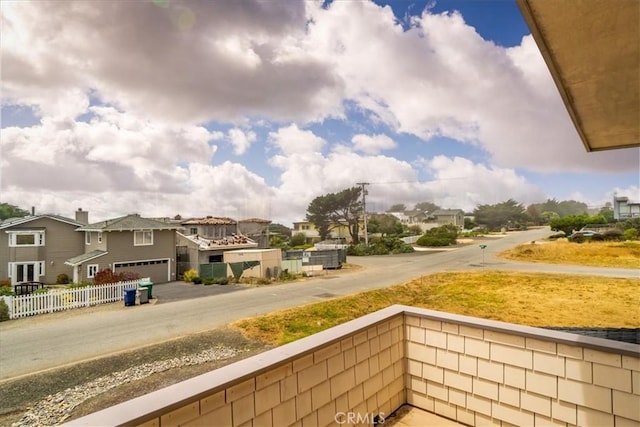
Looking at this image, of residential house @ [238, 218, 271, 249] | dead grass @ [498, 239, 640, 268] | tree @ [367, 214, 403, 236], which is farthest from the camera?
tree @ [367, 214, 403, 236]

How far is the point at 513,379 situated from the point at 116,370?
6682 millimetres

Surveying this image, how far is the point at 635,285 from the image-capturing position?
38.6ft

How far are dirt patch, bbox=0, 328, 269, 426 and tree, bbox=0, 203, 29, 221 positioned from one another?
42.0 metres

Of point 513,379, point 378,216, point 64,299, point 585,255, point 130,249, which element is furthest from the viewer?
point 378,216

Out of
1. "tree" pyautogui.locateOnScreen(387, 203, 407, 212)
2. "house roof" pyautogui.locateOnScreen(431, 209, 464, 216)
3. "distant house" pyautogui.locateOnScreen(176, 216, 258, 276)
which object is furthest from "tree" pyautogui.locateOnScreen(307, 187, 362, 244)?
"tree" pyautogui.locateOnScreen(387, 203, 407, 212)

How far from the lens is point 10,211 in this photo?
118 ft

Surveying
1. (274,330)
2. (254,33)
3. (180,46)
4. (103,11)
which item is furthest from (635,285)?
(103,11)

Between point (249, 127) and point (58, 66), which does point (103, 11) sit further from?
point (249, 127)

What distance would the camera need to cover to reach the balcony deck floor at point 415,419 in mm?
2725

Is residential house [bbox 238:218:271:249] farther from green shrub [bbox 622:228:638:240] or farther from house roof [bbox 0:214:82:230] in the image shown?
green shrub [bbox 622:228:638:240]

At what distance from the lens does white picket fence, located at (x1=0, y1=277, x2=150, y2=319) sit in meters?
10.4

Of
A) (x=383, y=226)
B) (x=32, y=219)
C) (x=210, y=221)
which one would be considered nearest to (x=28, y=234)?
(x=32, y=219)

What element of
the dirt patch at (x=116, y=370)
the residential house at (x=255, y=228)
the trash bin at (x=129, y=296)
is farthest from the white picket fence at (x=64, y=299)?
the residential house at (x=255, y=228)

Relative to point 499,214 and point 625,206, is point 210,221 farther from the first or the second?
point 625,206
